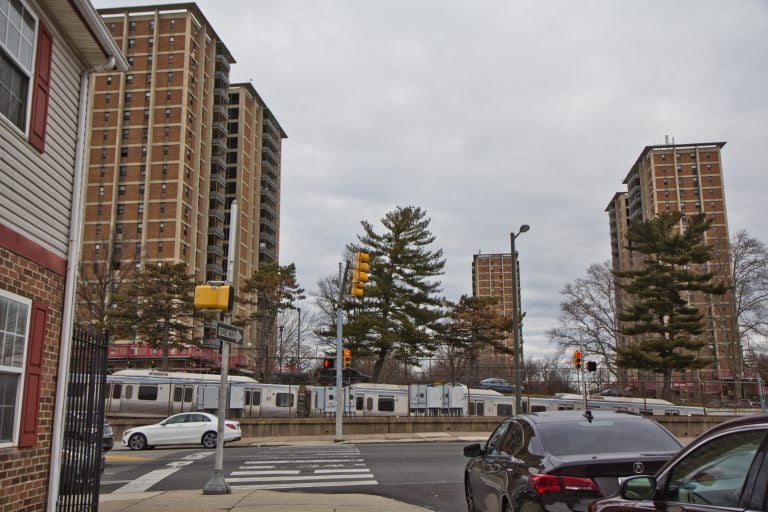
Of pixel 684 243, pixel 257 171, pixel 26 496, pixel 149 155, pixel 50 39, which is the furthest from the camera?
pixel 257 171

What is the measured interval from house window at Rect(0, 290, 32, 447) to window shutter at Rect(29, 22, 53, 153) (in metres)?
1.86

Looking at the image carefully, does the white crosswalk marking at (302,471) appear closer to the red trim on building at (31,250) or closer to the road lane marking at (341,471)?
the road lane marking at (341,471)

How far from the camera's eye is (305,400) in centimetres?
3497

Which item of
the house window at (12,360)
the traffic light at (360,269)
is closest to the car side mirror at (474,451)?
the house window at (12,360)

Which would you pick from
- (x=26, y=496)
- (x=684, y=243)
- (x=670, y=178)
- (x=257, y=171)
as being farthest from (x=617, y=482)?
(x=670, y=178)

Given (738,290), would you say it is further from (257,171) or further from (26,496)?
(257,171)

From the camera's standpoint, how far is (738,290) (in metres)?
58.2

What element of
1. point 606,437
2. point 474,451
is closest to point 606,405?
point 474,451

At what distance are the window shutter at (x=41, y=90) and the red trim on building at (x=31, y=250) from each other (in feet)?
3.61

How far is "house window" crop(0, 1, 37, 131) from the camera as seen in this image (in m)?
7.20

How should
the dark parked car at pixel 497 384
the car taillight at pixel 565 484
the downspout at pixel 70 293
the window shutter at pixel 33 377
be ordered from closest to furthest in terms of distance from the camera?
the car taillight at pixel 565 484 → the window shutter at pixel 33 377 → the downspout at pixel 70 293 → the dark parked car at pixel 497 384

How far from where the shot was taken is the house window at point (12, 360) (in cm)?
699

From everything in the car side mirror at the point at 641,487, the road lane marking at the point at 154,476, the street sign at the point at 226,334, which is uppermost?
the street sign at the point at 226,334

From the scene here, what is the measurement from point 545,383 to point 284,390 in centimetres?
1444
